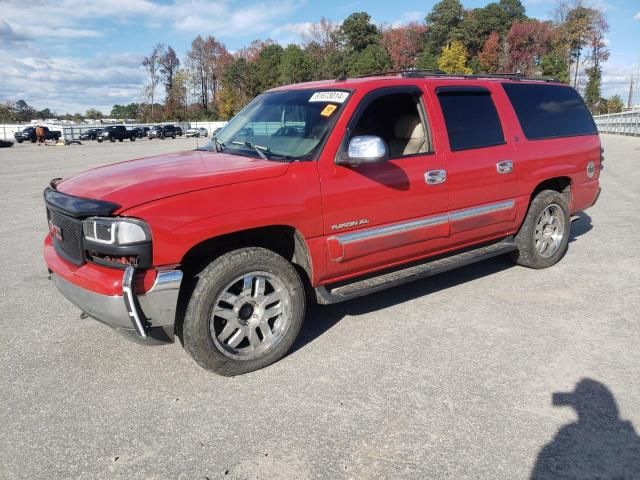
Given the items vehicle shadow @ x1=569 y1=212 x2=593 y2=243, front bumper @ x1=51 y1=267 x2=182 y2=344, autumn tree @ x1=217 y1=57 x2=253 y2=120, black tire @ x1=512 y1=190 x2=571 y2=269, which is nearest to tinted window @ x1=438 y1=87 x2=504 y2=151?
black tire @ x1=512 y1=190 x2=571 y2=269

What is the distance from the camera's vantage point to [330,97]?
13.3ft

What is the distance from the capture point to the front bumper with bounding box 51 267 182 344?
2.98 meters

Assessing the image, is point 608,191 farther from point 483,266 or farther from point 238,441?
point 238,441

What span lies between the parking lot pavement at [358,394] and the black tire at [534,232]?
0.50m

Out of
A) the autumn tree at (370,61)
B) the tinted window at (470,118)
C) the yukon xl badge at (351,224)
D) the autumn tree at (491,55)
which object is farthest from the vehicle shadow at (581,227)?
the autumn tree at (491,55)

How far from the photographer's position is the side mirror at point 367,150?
3.49 m

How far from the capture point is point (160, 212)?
9.93ft

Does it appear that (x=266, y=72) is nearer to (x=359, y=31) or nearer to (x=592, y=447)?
(x=359, y=31)

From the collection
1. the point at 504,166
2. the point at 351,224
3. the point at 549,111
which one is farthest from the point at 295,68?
the point at 351,224

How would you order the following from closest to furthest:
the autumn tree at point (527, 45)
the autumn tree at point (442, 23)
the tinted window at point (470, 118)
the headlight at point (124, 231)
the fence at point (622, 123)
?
the headlight at point (124, 231), the tinted window at point (470, 118), the fence at point (622, 123), the autumn tree at point (527, 45), the autumn tree at point (442, 23)

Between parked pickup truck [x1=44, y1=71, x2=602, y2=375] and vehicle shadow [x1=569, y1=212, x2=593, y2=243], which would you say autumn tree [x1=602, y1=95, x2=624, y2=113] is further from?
parked pickup truck [x1=44, y1=71, x2=602, y2=375]

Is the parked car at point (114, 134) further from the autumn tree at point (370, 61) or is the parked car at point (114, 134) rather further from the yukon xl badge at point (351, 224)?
the yukon xl badge at point (351, 224)

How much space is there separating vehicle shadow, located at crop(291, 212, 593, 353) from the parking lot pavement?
25 mm

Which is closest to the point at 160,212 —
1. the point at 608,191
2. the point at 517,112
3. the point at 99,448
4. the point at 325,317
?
the point at 99,448
